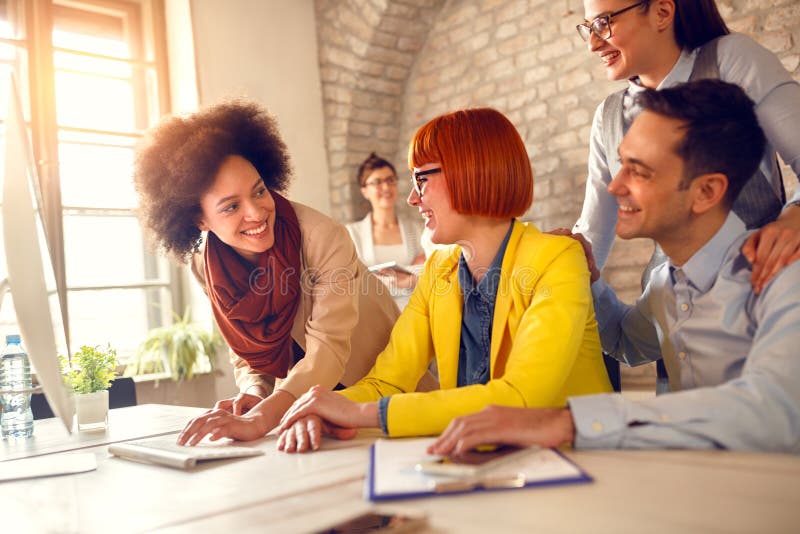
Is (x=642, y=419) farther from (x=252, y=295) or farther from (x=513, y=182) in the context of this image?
(x=252, y=295)

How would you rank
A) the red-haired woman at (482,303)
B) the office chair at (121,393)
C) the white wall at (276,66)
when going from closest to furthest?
the red-haired woman at (482,303) → the office chair at (121,393) → the white wall at (276,66)

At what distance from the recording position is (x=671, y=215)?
4.57ft

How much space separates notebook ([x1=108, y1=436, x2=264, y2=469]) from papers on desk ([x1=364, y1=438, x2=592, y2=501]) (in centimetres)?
33

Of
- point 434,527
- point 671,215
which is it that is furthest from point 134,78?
point 434,527

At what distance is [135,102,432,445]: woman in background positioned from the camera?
1926 mm

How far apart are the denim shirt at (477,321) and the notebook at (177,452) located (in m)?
0.54

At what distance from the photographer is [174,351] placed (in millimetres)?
4805

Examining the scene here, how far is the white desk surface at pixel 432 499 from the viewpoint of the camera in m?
0.72

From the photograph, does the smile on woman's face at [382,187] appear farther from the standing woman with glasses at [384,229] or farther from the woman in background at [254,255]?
the woman in background at [254,255]

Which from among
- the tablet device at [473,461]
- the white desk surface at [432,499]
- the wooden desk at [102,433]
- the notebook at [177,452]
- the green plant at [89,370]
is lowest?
the wooden desk at [102,433]

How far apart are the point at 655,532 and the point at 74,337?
15.7 ft

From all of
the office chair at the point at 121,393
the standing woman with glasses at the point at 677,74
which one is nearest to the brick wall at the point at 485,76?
the standing woman with glasses at the point at 677,74

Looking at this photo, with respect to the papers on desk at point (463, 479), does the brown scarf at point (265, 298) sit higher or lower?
higher

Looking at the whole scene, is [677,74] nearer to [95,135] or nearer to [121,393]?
[121,393]
